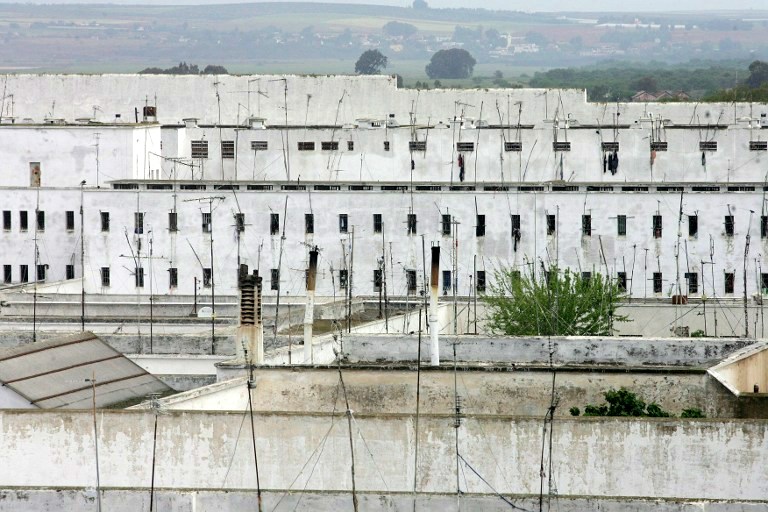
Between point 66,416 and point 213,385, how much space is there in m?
5.26

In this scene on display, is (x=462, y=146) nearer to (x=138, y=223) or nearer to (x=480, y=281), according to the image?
(x=480, y=281)

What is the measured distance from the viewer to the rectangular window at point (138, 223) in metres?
92.1

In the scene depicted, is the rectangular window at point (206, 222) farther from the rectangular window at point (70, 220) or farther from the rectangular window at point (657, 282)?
the rectangular window at point (657, 282)

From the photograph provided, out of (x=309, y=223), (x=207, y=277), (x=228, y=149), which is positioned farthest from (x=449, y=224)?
(x=228, y=149)

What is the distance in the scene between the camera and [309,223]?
90.7 meters

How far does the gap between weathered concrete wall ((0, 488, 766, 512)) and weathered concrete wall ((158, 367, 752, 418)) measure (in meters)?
8.15

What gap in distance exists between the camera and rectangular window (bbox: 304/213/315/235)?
90.6 m

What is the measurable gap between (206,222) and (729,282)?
19565 millimetres

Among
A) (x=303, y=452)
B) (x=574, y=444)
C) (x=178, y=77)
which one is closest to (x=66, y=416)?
(x=303, y=452)

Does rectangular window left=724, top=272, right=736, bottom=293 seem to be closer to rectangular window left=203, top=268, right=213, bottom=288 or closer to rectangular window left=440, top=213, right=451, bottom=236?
rectangular window left=440, top=213, right=451, bottom=236

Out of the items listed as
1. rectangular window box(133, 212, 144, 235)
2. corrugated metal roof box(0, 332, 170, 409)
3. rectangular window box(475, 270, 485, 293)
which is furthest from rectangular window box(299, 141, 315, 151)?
corrugated metal roof box(0, 332, 170, 409)

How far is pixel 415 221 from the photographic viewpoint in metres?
89.9

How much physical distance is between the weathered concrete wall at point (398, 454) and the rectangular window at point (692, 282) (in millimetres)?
38925

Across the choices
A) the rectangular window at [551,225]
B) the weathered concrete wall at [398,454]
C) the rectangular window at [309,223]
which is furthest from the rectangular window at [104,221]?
the weathered concrete wall at [398,454]
